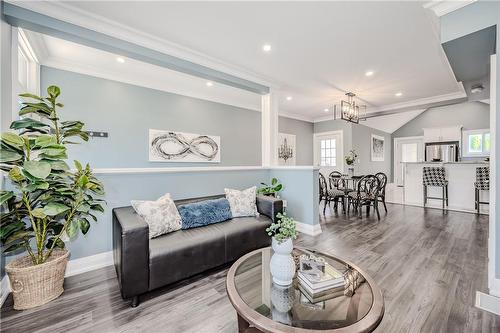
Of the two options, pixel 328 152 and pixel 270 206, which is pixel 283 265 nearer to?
pixel 270 206

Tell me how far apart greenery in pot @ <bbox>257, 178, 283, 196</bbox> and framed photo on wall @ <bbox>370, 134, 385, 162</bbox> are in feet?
19.6

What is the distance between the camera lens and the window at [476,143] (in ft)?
23.0

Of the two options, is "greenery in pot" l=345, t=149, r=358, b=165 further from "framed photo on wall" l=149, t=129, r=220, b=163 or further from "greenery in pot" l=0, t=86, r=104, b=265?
"greenery in pot" l=0, t=86, r=104, b=265

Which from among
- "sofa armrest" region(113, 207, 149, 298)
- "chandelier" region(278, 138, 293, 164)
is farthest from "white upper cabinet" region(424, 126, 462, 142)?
"sofa armrest" region(113, 207, 149, 298)

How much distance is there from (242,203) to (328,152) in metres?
5.28

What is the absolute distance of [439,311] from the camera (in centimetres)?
166

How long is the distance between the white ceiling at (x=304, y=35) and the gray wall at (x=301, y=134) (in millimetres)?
2579

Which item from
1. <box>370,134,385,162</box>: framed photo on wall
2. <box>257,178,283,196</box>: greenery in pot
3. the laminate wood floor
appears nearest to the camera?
the laminate wood floor

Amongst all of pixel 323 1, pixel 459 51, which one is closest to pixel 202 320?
pixel 323 1

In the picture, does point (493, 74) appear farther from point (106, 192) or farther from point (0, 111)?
point (0, 111)

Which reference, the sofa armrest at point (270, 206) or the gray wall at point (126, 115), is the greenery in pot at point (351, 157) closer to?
the gray wall at point (126, 115)

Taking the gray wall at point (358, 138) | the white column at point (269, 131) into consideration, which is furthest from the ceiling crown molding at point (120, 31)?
the gray wall at point (358, 138)

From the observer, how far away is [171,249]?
6.27ft

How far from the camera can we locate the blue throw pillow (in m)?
2.43
